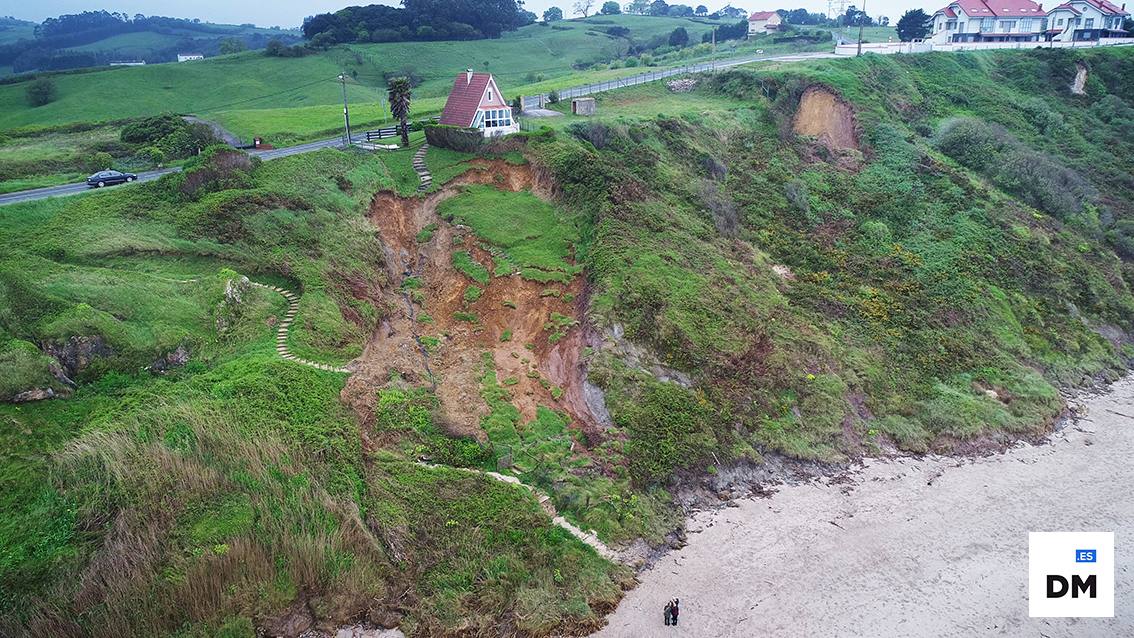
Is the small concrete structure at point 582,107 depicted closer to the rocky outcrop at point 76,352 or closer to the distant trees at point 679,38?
the rocky outcrop at point 76,352

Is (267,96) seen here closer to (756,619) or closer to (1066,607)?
(756,619)

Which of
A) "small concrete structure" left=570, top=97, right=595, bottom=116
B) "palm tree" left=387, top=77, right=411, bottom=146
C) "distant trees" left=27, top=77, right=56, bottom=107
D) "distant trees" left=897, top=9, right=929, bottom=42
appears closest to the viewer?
"palm tree" left=387, top=77, right=411, bottom=146

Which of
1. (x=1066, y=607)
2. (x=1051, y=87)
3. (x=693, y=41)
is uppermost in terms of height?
(x=693, y=41)

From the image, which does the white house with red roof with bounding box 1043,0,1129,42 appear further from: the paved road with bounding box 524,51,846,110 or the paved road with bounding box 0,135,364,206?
the paved road with bounding box 0,135,364,206

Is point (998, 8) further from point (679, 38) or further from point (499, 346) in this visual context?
point (499, 346)

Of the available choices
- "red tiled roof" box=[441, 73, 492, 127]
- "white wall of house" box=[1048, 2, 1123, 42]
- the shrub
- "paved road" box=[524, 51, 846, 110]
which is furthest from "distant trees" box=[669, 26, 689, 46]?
the shrub

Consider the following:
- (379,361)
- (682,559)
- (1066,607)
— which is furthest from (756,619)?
(379,361)

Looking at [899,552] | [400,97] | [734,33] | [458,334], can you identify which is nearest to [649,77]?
[400,97]

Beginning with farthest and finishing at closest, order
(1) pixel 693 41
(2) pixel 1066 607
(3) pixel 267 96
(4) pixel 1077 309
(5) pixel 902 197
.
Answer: (1) pixel 693 41
(3) pixel 267 96
(5) pixel 902 197
(4) pixel 1077 309
(2) pixel 1066 607
